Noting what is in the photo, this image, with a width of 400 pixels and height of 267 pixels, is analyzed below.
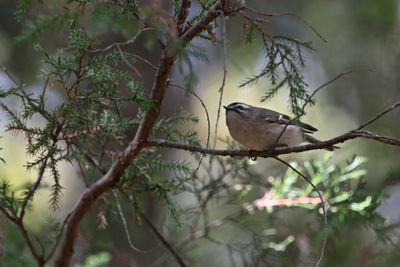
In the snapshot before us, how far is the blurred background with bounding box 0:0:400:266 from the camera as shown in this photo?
4121 mm

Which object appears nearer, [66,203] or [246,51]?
[66,203]

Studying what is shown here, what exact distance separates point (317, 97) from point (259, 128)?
105 inches

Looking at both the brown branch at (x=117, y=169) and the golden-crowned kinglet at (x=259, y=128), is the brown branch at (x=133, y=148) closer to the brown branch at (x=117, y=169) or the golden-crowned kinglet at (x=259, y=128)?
the brown branch at (x=117, y=169)

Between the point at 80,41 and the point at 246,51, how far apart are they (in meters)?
4.68

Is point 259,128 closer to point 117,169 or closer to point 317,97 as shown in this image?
point 117,169

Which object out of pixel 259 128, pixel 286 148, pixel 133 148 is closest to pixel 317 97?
pixel 259 128

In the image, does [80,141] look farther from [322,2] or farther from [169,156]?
[322,2]

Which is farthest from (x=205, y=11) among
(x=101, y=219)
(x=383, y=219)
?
(x=383, y=219)

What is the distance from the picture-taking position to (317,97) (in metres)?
5.73

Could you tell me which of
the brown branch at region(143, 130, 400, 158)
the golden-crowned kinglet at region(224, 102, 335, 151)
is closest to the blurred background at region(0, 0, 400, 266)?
the golden-crowned kinglet at region(224, 102, 335, 151)

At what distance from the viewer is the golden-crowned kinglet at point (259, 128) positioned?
313cm

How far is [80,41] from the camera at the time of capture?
1887 millimetres

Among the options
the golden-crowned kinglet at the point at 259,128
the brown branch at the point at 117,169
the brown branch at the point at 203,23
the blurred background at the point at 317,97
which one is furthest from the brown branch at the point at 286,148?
the blurred background at the point at 317,97

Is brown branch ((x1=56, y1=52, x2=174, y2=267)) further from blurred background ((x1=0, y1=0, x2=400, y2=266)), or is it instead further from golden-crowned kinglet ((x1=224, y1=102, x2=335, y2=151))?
blurred background ((x1=0, y1=0, x2=400, y2=266))
